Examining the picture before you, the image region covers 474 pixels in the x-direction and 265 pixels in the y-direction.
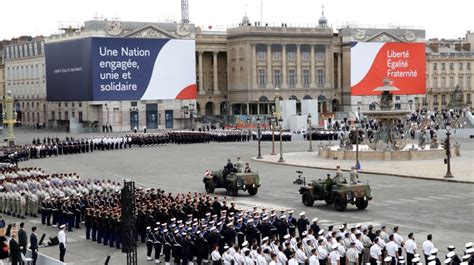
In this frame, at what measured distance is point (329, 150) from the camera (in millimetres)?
59594

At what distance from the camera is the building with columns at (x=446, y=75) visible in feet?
413

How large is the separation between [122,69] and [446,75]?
55.7m

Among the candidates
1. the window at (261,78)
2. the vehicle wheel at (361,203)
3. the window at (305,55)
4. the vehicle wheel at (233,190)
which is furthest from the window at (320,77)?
the vehicle wheel at (361,203)

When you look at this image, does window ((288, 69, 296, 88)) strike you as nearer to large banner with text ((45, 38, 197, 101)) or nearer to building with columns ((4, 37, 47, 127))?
large banner with text ((45, 38, 197, 101))

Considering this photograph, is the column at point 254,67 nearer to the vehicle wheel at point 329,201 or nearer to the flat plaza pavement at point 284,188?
the flat plaza pavement at point 284,188

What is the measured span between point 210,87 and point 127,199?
9568 centimetres

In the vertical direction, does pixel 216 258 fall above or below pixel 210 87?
below

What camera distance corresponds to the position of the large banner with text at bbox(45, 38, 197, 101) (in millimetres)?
94375

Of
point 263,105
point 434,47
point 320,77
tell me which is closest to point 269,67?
point 263,105

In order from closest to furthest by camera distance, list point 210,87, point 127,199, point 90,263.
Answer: point 127,199 < point 90,263 < point 210,87

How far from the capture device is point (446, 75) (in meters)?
127

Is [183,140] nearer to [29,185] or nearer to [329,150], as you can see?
[329,150]

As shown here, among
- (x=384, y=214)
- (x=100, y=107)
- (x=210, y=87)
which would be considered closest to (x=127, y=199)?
(x=384, y=214)

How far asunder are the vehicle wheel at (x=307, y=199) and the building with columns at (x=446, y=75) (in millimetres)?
92058
